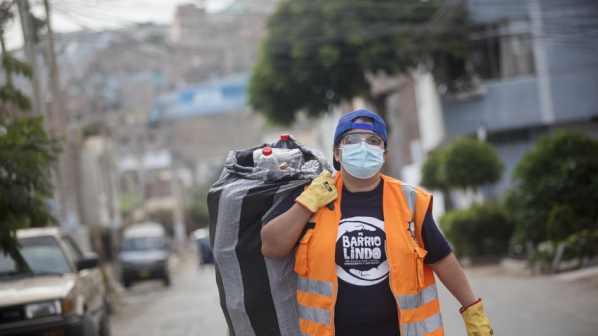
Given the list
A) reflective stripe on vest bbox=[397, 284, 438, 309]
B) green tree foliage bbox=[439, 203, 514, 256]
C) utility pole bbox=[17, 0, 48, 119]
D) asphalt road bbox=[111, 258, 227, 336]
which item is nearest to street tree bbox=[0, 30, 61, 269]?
asphalt road bbox=[111, 258, 227, 336]

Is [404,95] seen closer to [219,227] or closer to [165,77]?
[219,227]

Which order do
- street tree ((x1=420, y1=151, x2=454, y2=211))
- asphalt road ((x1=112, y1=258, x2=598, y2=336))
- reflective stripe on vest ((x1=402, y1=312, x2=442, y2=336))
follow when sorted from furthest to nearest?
street tree ((x1=420, y1=151, x2=454, y2=211))
asphalt road ((x1=112, y1=258, x2=598, y2=336))
reflective stripe on vest ((x1=402, y1=312, x2=442, y2=336))

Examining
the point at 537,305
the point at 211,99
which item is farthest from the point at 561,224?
the point at 211,99

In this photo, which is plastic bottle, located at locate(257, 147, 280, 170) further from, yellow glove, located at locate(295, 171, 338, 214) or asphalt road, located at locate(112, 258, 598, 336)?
asphalt road, located at locate(112, 258, 598, 336)

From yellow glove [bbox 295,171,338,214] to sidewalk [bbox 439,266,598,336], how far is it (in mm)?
5115

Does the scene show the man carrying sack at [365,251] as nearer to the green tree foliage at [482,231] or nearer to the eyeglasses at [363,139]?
the eyeglasses at [363,139]

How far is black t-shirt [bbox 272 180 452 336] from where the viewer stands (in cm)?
304

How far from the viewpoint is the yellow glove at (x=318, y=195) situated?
3.10 metres

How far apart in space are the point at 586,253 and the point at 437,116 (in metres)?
12.8

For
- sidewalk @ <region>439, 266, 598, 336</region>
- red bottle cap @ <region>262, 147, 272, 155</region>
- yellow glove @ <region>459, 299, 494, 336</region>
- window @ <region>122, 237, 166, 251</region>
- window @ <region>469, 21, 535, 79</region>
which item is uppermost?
window @ <region>469, 21, 535, 79</region>

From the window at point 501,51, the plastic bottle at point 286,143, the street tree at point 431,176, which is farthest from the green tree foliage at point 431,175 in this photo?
the plastic bottle at point 286,143

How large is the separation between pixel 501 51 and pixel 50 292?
18646 mm

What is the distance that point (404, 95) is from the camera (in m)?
32.9

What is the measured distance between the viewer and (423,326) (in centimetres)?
307
